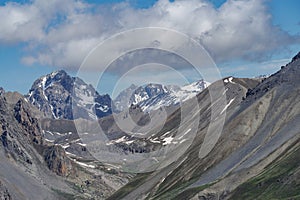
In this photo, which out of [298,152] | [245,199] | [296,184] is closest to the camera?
[296,184]

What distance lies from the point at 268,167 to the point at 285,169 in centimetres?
1486

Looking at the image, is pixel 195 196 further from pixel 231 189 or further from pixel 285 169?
pixel 285 169

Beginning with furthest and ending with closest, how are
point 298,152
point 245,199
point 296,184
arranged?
point 298,152, point 245,199, point 296,184

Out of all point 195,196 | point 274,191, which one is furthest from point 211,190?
point 274,191

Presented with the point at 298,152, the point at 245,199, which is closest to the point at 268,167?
the point at 298,152

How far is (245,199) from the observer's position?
17688cm

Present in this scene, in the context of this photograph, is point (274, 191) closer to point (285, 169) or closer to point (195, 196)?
point (285, 169)

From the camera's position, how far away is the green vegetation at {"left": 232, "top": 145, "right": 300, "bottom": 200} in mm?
163375

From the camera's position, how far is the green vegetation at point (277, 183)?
163375mm

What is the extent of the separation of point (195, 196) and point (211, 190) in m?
5.92

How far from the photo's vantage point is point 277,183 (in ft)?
570

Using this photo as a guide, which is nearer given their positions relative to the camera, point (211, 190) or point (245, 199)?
point (245, 199)

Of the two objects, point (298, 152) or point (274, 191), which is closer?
point (274, 191)

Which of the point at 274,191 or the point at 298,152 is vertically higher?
the point at 298,152
